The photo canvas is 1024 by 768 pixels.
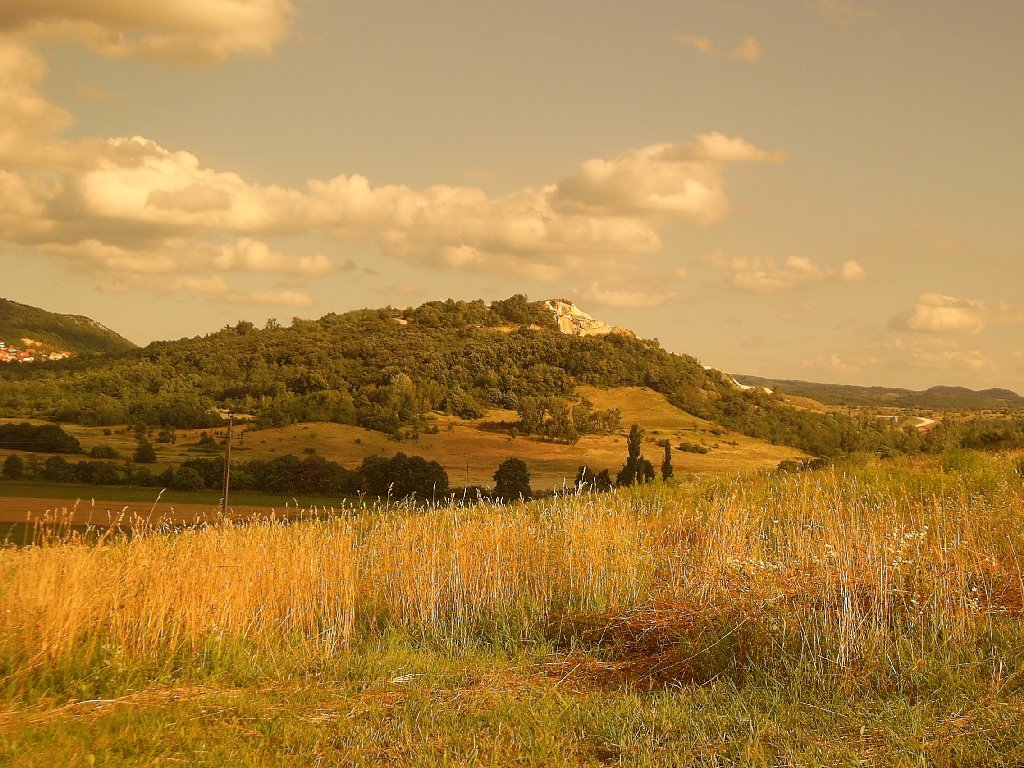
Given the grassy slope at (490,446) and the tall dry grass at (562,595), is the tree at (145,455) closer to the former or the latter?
the grassy slope at (490,446)

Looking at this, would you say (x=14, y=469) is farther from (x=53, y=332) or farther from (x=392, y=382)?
(x=53, y=332)

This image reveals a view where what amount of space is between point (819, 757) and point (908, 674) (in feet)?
5.90

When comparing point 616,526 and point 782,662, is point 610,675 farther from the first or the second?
point 616,526

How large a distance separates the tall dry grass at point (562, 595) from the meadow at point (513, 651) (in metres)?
0.03

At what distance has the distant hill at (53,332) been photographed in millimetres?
107000

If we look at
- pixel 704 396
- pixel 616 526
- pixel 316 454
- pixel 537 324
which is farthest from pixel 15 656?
pixel 537 324

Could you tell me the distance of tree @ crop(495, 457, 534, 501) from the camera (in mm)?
55875

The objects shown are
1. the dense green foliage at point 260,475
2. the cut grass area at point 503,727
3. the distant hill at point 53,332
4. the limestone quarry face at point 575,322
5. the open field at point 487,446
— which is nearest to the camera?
the cut grass area at point 503,727

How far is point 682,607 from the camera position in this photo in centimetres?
789

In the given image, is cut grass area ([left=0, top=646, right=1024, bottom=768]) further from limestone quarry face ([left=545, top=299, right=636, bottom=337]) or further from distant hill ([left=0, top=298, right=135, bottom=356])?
limestone quarry face ([left=545, top=299, right=636, bottom=337])

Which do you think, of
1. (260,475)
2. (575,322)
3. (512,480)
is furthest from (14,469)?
(575,322)

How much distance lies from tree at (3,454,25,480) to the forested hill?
79.9 ft

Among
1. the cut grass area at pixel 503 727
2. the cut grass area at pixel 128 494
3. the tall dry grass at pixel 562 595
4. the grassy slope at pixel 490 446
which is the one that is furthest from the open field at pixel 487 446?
the cut grass area at pixel 503 727

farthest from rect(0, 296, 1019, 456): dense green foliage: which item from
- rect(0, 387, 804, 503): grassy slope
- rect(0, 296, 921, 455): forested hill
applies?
rect(0, 387, 804, 503): grassy slope
